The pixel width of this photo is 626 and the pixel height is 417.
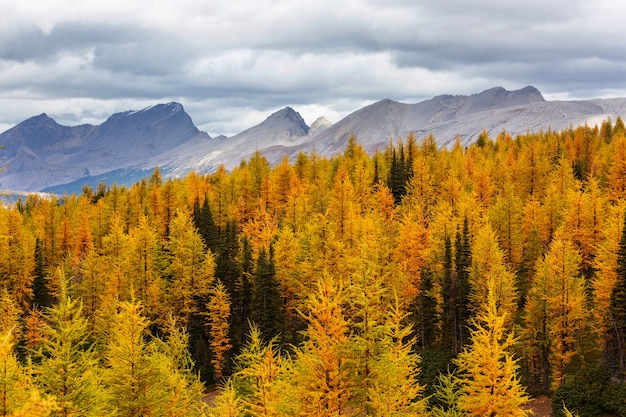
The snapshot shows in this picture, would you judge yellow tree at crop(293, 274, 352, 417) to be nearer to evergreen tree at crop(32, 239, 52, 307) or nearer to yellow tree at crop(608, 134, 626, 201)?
evergreen tree at crop(32, 239, 52, 307)

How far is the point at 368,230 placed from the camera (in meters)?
60.8

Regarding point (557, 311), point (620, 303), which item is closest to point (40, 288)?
point (557, 311)

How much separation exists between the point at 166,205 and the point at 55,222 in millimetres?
18484

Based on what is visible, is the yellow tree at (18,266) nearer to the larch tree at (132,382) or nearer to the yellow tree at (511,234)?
the larch tree at (132,382)

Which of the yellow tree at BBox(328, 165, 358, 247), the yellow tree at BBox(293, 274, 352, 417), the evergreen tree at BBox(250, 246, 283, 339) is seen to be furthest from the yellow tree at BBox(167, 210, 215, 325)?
the yellow tree at BBox(293, 274, 352, 417)

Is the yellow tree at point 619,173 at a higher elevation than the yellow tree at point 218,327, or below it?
higher

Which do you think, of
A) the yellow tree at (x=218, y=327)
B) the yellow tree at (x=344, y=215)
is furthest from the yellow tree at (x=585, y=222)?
the yellow tree at (x=218, y=327)

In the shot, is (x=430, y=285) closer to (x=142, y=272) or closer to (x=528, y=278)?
(x=528, y=278)

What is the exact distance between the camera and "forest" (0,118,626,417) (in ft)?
86.3

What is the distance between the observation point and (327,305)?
88.4 feet

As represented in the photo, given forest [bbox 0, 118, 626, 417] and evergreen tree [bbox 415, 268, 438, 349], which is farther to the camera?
evergreen tree [bbox 415, 268, 438, 349]

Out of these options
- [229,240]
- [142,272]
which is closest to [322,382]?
[142,272]

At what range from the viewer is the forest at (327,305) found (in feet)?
86.3

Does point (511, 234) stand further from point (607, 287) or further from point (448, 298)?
point (607, 287)
